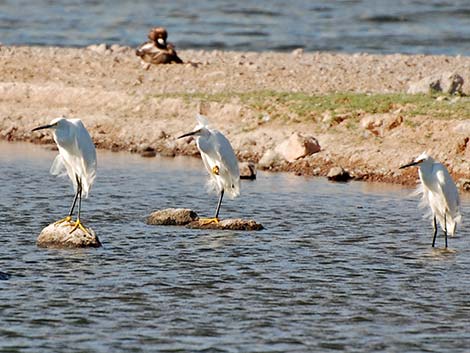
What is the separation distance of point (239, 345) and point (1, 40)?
948 inches

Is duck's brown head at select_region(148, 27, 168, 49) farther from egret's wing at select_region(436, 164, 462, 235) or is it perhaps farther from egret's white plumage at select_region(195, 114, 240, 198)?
egret's wing at select_region(436, 164, 462, 235)

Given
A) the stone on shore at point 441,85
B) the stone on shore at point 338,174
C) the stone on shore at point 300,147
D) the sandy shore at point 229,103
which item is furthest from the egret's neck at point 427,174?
the stone on shore at point 441,85

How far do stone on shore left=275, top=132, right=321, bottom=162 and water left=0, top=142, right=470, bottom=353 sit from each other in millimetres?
1122

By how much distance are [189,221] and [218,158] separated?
92 cm

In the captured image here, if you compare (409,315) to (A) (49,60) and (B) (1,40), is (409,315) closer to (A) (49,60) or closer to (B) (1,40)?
(A) (49,60)

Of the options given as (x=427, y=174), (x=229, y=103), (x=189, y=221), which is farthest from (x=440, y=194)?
(x=229, y=103)

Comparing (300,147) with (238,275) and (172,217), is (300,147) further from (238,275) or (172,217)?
(238,275)

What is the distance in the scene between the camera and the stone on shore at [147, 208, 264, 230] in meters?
13.7

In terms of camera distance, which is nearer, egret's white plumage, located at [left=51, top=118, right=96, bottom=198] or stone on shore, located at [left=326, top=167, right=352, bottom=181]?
egret's white plumage, located at [left=51, top=118, right=96, bottom=198]

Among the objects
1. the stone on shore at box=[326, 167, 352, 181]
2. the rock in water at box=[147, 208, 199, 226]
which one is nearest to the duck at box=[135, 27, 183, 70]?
the stone on shore at box=[326, 167, 352, 181]

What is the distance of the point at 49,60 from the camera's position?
2375 centimetres

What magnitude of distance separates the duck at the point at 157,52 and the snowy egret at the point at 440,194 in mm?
10086

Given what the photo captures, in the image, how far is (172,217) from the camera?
1390 cm

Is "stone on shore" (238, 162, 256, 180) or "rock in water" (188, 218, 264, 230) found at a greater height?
"stone on shore" (238, 162, 256, 180)
